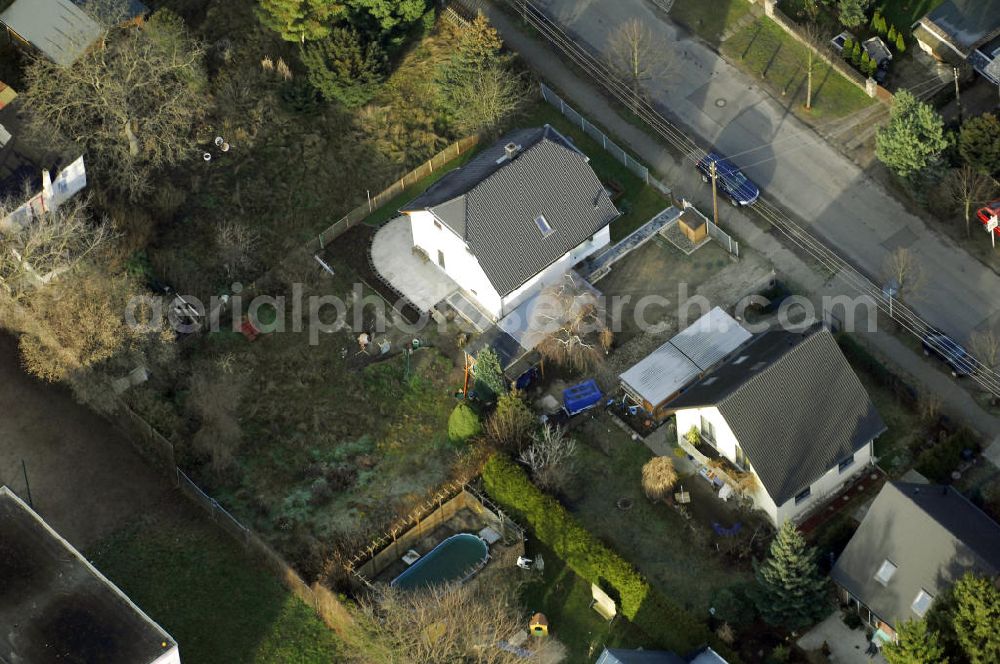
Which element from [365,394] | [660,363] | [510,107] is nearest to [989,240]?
[660,363]

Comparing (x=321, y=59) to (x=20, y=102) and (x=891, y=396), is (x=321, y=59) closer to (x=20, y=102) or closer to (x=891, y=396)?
(x=20, y=102)

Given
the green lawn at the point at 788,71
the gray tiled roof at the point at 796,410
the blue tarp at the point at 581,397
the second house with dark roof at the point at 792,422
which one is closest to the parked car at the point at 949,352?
the gray tiled roof at the point at 796,410

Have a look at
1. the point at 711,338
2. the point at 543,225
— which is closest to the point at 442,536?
the point at 711,338

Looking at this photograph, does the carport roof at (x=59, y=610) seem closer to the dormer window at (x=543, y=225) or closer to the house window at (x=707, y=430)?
the house window at (x=707, y=430)

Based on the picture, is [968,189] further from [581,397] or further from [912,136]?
[581,397]

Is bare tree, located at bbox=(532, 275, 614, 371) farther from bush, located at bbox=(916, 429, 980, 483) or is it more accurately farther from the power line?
bush, located at bbox=(916, 429, 980, 483)

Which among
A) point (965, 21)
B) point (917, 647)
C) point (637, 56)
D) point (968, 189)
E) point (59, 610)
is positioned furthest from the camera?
point (965, 21)
